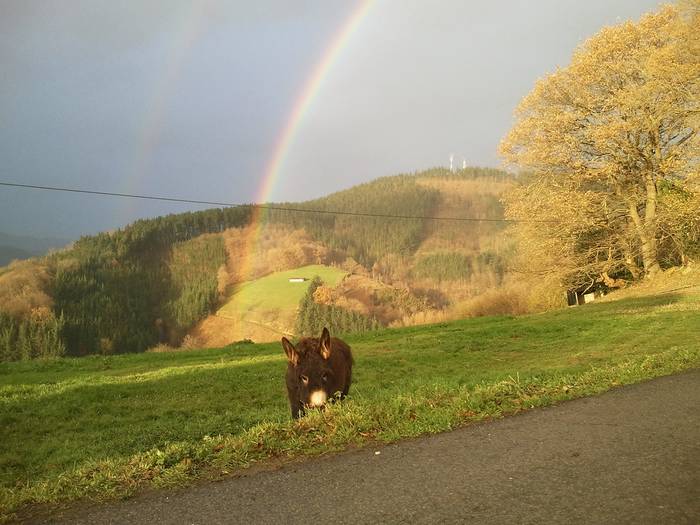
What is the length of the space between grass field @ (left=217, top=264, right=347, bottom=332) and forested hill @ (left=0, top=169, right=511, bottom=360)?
712 cm

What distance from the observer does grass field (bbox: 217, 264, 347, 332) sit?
9856 cm

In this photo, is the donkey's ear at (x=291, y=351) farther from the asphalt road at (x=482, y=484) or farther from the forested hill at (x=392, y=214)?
the forested hill at (x=392, y=214)

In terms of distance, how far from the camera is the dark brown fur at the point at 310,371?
768 centimetres

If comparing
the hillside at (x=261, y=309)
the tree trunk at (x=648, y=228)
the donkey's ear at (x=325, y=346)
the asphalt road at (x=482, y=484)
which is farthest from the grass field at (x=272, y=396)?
the hillside at (x=261, y=309)

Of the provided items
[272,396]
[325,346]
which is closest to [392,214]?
[272,396]

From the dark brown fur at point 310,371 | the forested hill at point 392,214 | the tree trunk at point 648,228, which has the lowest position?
the dark brown fur at point 310,371

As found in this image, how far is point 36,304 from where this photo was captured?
317ft

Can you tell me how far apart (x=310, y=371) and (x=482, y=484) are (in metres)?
3.26

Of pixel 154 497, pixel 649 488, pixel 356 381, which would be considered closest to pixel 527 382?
pixel 649 488

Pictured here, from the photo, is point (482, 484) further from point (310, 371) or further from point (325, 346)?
point (325, 346)

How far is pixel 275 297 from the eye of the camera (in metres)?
105

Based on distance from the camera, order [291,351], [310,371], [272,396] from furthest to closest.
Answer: [272,396] < [291,351] < [310,371]

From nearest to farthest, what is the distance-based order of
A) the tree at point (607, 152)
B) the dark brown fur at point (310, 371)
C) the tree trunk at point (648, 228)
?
the dark brown fur at point (310, 371) → the tree at point (607, 152) → the tree trunk at point (648, 228)

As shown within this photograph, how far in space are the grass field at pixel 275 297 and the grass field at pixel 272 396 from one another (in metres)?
63.7
